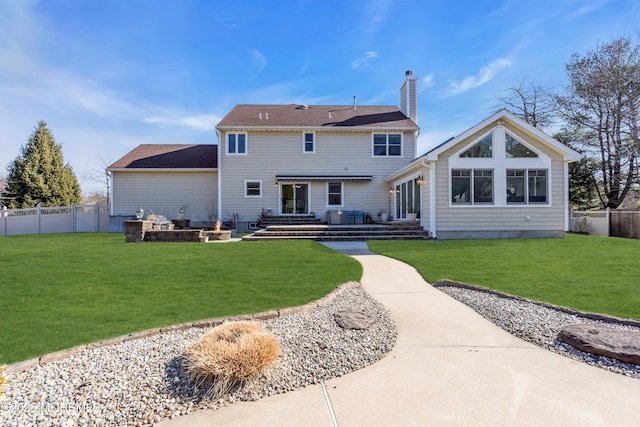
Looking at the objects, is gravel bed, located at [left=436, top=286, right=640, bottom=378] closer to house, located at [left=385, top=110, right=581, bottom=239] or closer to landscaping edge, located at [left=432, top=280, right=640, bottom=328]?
landscaping edge, located at [left=432, top=280, right=640, bottom=328]

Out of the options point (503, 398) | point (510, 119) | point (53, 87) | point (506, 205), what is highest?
point (53, 87)

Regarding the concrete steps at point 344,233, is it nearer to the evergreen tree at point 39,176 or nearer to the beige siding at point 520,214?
the beige siding at point 520,214

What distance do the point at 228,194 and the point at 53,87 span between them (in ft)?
30.0

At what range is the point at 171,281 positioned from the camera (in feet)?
18.6

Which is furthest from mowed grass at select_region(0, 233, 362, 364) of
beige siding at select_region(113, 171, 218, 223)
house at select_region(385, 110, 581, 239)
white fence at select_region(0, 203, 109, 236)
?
white fence at select_region(0, 203, 109, 236)

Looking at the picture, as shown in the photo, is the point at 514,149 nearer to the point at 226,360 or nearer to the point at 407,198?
the point at 407,198

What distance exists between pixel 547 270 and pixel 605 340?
3925 mm

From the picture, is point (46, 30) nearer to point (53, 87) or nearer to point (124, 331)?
point (53, 87)

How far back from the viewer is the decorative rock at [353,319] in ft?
11.9

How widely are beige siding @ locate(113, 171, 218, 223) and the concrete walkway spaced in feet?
55.7

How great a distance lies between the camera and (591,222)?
16594 mm

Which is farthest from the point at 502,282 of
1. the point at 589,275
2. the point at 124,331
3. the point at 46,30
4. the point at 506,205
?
the point at 46,30

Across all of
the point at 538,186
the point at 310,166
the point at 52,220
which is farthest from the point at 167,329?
the point at 52,220

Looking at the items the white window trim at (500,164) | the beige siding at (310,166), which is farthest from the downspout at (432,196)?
the beige siding at (310,166)
